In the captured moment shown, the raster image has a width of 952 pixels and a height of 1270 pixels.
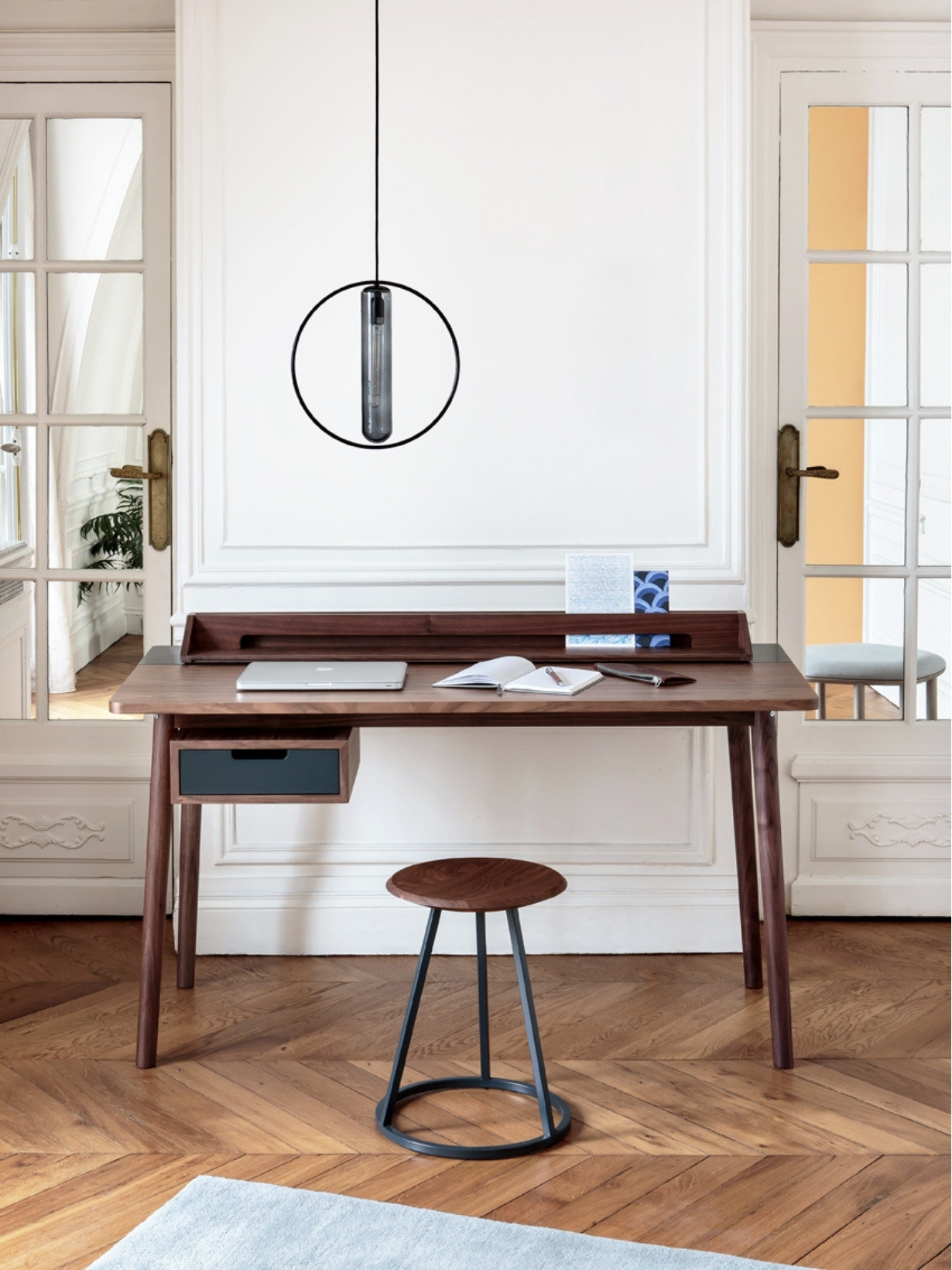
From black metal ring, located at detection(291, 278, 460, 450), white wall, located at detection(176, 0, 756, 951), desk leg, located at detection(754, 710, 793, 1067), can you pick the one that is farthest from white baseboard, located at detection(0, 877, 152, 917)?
desk leg, located at detection(754, 710, 793, 1067)

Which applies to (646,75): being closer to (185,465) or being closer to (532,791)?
(185,465)

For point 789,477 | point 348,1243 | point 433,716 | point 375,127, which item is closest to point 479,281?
point 375,127

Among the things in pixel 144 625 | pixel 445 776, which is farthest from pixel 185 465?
pixel 445 776

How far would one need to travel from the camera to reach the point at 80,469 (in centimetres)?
359

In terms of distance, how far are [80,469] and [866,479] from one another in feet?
6.91

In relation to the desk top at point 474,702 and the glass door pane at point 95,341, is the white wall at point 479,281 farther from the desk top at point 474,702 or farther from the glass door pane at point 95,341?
the desk top at point 474,702

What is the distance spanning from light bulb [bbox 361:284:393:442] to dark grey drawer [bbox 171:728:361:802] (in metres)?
0.76

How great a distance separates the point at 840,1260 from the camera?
82.7 inches

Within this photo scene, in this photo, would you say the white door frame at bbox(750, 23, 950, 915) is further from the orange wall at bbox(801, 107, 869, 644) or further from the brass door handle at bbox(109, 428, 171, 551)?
the brass door handle at bbox(109, 428, 171, 551)

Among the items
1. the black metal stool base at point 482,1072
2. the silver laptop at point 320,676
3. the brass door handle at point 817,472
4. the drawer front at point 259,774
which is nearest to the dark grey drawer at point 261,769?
the drawer front at point 259,774

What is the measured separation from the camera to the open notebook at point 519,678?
2.67 metres

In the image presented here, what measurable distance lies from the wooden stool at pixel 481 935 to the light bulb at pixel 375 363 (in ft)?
3.30

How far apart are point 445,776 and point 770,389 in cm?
134

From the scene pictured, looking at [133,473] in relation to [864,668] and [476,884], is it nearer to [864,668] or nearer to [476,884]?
[476,884]
